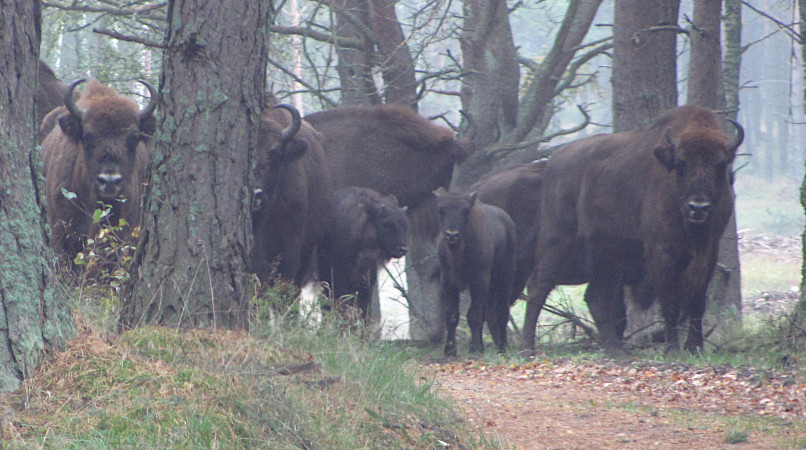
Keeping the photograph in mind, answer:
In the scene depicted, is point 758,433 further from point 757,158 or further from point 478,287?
point 757,158

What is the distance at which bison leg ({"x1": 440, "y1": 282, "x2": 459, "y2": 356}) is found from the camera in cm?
972

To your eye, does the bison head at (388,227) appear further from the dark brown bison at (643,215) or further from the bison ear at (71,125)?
the bison ear at (71,125)

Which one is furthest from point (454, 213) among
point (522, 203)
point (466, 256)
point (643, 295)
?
point (643, 295)

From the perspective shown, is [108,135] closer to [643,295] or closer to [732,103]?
[643,295]

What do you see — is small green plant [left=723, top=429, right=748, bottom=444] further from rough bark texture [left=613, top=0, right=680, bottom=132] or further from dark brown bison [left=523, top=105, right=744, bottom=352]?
rough bark texture [left=613, top=0, right=680, bottom=132]

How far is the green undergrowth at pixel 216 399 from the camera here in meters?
4.16

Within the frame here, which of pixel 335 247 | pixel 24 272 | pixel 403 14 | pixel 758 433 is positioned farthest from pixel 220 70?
pixel 403 14

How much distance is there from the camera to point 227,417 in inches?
170

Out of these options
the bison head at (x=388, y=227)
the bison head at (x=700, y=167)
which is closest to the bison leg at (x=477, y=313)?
the bison head at (x=388, y=227)

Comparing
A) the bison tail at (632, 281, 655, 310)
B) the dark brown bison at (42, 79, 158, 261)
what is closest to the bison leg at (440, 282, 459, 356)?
the bison tail at (632, 281, 655, 310)

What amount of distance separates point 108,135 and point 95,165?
341 mm

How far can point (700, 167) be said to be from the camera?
896cm

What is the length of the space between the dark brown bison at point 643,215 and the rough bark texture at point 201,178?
191 inches

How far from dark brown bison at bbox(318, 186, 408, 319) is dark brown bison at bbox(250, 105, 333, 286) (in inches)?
15.5
